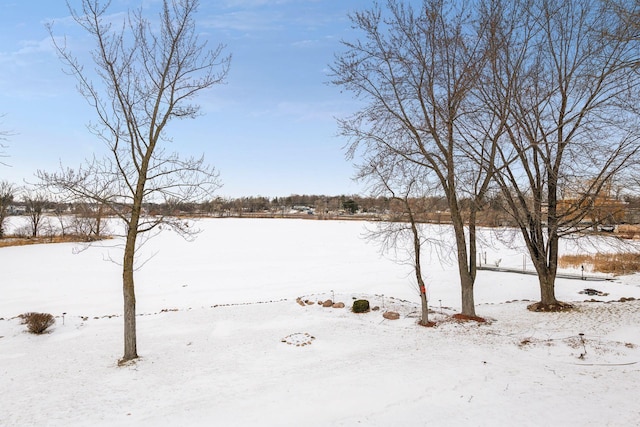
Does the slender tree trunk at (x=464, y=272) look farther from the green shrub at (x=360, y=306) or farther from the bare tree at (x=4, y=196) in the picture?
the bare tree at (x=4, y=196)

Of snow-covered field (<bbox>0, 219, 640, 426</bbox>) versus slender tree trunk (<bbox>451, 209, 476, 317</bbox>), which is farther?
slender tree trunk (<bbox>451, 209, 476, 317</bbox>)

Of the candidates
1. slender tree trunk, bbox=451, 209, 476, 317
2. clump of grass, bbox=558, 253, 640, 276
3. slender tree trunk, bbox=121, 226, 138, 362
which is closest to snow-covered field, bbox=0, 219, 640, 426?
slender tree trunk, bbox=121, 226, 138, 362

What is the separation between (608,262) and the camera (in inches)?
834

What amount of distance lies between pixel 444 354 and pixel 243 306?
7031 millimetres

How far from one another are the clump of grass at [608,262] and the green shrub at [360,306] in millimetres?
16670

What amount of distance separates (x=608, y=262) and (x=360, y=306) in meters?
18.9

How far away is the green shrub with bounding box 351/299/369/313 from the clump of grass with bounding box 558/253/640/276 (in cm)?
1667

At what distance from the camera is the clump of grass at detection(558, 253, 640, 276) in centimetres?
2002

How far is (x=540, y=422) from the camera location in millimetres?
4371

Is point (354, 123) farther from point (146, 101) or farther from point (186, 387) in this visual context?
point (186, 387)

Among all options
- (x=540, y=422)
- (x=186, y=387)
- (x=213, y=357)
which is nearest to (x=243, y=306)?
(x=213, y=357)

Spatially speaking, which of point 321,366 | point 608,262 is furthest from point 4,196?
point 608,262

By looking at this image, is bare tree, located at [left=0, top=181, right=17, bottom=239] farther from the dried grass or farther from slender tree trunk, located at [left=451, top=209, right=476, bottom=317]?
slender tree trunk, located at [left=451, top=209, right=476, bottom=317]

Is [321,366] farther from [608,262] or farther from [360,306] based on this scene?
[608,262]
